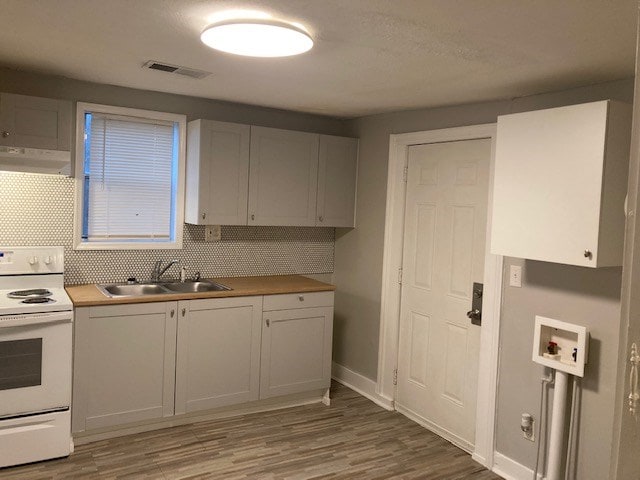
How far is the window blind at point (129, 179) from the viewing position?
12.3 ft

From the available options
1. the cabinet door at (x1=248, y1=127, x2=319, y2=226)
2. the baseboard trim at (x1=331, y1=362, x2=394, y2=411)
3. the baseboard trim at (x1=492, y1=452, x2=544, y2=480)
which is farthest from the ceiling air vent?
the baseboard trim at (x1=492, y1=452, x2=544, y2=480)

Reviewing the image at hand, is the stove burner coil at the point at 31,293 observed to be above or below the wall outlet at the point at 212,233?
below

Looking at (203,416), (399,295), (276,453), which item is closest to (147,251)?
(203,416)

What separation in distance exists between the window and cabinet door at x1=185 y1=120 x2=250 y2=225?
139 millimetres

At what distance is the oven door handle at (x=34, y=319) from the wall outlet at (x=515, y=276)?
254 centimetres

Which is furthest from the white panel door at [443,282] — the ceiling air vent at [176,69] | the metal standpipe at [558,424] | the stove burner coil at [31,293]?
the stove burner coil at [31,293]

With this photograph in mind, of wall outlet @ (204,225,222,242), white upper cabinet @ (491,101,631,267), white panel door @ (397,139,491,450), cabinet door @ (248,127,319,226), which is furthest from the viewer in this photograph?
wall outlet @ (204,225,222,242)

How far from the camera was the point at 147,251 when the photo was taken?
157 inches

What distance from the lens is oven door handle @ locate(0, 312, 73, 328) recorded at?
2912 mm

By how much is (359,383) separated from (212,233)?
1.72m

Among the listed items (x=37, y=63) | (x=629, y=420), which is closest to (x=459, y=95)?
(x=37, y=63)

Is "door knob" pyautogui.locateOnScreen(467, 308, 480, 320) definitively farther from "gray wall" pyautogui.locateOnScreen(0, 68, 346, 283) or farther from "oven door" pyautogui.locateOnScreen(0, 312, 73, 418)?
"oven door" pyautogui.locateOnScreen(0, 312, 73, 418)

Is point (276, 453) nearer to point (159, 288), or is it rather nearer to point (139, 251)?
point (159, 288)

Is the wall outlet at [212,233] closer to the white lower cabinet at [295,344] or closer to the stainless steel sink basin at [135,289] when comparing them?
the stainless steel sink basin at [135,289]
